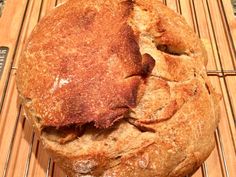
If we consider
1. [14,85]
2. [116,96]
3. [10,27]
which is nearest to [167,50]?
[116,96]

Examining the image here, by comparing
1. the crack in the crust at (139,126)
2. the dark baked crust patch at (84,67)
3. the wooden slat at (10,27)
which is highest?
the wooden slat at (10,27)

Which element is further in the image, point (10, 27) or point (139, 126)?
point (10, 27)

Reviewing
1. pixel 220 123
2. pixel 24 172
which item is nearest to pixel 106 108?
pixel 24 172

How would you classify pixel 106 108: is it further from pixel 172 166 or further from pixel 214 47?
pixel 214 47

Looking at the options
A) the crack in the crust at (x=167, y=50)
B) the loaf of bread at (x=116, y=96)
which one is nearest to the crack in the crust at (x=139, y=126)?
the loaf of bread at (x=116, y=96)

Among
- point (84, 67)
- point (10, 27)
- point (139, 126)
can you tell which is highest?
point (10, 27)

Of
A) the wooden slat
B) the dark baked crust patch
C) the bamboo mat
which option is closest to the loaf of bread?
the dark baked crust patch

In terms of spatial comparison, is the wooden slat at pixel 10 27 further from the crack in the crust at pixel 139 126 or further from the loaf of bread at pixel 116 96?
the crack in the crust at pixel 139 126

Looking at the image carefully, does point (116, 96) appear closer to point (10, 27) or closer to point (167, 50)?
point (167, 50)
